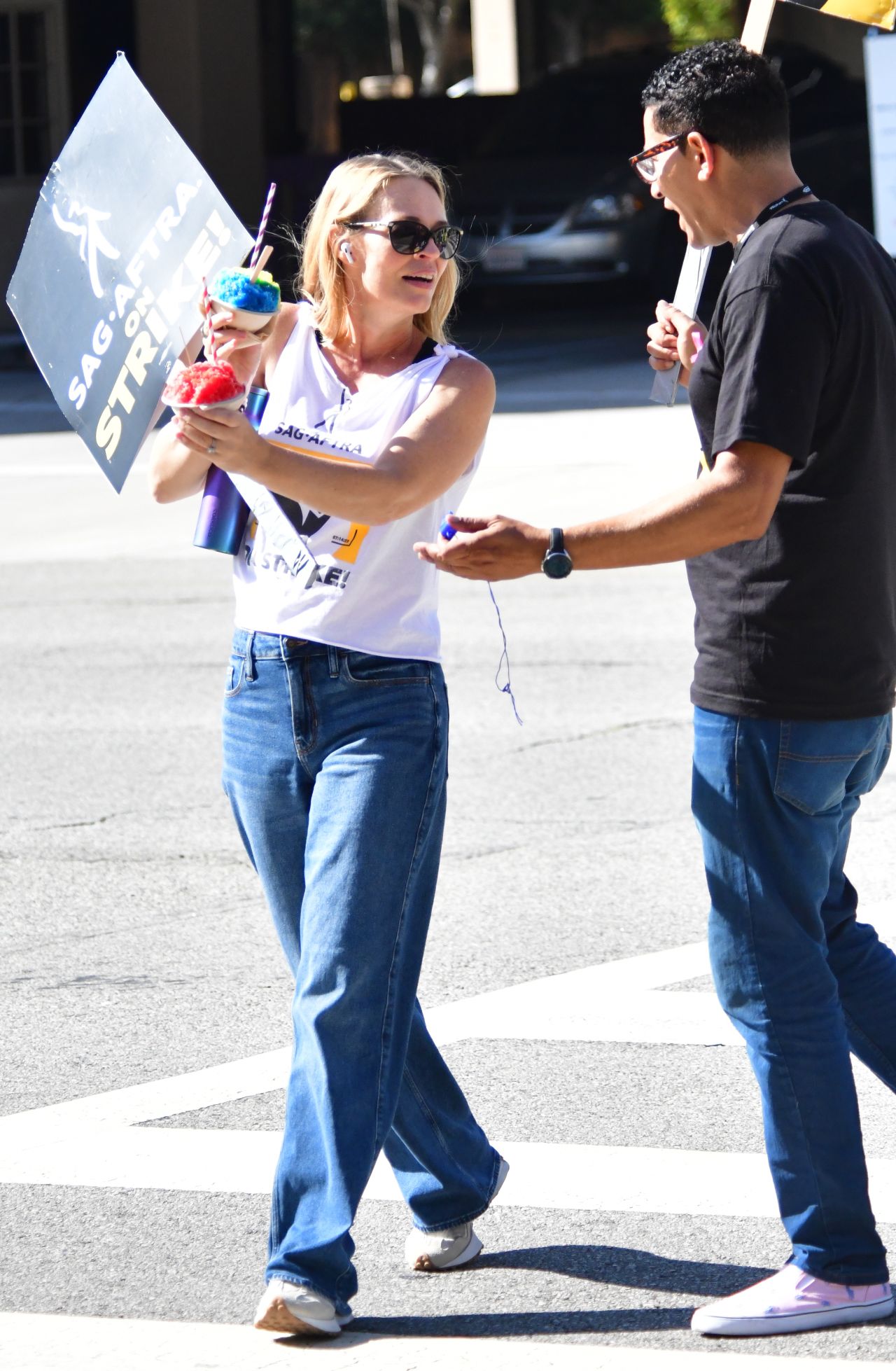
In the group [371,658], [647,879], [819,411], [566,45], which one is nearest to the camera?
[819,411]

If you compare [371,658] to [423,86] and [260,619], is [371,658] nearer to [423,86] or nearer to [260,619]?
[260,619]

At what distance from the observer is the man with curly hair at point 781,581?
10.0 ft

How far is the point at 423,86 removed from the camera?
2598 inches

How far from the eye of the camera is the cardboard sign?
11.2 ft

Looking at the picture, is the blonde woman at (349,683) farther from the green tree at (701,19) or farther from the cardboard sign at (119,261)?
the green tree at (701,19)

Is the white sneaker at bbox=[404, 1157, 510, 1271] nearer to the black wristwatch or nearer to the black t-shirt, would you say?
the black t-shirt

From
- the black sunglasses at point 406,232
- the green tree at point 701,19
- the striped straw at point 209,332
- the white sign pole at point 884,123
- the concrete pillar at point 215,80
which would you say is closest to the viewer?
the striped straw at point 209,332

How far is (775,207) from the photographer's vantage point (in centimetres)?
320

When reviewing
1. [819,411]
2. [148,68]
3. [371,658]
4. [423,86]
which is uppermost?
[819,411]

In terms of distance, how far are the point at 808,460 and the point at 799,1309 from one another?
138cm

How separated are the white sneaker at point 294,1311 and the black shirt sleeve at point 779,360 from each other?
4.92ft

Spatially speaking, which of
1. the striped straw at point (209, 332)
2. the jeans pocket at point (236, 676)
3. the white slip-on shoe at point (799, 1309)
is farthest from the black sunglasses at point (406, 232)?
the white slip-on shoe at point (799, 1309)

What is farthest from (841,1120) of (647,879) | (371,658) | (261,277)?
(647,879)

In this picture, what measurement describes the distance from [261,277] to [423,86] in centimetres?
6554
